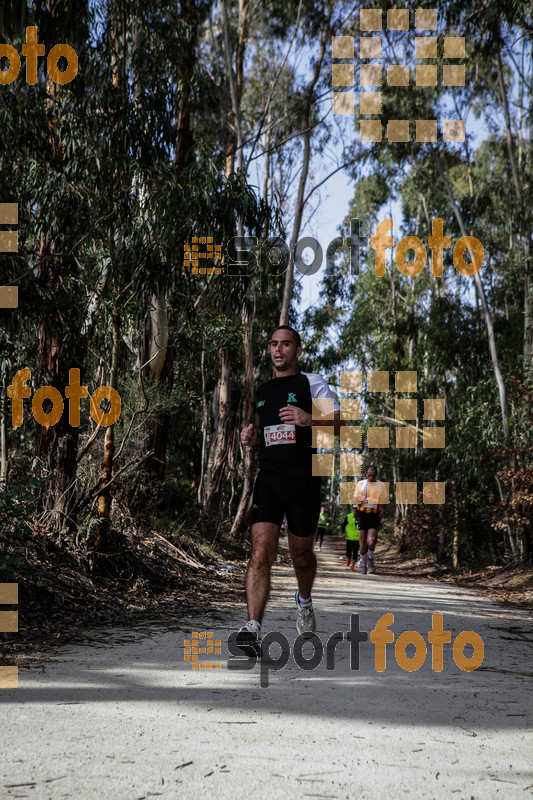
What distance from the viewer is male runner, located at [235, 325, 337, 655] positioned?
452 centimetres

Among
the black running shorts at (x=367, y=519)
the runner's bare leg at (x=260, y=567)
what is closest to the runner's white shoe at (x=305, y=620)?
the runner's bare leg at (x=260, y=567)

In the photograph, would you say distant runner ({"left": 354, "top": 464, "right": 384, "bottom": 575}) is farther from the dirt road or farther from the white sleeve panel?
the white sleeve panel

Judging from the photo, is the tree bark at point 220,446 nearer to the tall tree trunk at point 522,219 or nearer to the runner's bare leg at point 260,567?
the tall tree trunk at point 522,219

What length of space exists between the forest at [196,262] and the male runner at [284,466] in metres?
1.65

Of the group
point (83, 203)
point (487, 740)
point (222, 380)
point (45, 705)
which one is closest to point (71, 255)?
point (83, 203)

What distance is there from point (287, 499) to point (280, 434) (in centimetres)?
38

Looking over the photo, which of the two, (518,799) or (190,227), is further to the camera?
(190,227)

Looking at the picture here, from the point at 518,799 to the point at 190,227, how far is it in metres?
7.71

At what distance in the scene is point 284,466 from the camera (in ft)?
15.2

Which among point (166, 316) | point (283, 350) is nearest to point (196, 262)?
point (166, 316)

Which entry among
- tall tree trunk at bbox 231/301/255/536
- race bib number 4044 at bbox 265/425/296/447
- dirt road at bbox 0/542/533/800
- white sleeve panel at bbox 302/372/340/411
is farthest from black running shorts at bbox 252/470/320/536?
tall tree trunk at bbox 231/301/255/536

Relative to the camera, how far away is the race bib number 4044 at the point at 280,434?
4605 mm

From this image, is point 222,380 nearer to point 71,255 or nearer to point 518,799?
point 71,255

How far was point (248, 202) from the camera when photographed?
9734mm
